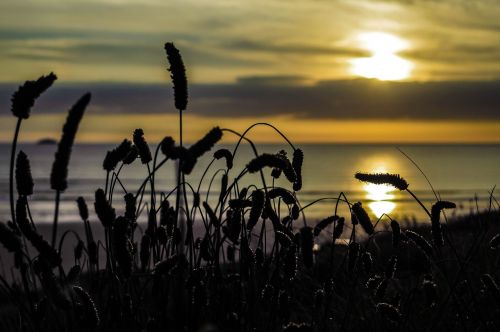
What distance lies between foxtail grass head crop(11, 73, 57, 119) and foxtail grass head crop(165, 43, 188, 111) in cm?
61

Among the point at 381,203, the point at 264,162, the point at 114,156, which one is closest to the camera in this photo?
the point at 264,162

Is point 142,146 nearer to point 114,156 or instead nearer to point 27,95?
point 114,156

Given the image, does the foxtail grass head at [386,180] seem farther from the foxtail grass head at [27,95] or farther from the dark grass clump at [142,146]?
the foxtail grass head at [27,95]

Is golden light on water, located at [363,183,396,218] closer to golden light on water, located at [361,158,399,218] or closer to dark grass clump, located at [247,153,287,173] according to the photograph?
golden light on water, located at [361,158,399,218]

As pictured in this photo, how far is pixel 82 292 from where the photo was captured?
2.79 m

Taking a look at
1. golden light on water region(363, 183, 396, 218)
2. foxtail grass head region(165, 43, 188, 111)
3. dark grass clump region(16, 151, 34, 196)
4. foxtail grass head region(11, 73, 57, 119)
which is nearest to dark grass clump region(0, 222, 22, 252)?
dark grass clump region(16, 151, 34, 196)

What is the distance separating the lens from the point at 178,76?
9.69ft

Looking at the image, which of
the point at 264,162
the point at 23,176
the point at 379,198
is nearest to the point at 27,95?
the point at 23,176

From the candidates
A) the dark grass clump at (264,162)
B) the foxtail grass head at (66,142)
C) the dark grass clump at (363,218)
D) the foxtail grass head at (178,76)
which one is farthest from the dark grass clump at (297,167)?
the foxtail grass head at (66,142)

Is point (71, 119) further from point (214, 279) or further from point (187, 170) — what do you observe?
point (214, 279)

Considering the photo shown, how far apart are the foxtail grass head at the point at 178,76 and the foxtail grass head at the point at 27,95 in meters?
0.61

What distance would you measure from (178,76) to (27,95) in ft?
2.28

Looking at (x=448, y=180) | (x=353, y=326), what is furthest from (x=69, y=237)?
(x=448, y=180)

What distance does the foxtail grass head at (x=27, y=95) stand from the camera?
7.86 ft
